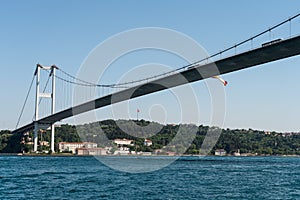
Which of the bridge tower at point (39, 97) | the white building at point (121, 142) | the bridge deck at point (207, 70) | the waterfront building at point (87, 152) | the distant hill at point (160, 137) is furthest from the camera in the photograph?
the white building at point (121, 142)

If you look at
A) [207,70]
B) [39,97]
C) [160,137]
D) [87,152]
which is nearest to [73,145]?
[87,152]

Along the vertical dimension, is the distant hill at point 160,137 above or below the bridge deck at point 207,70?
below

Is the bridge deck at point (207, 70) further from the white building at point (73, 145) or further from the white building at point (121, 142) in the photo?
the white building at point (121, 142)

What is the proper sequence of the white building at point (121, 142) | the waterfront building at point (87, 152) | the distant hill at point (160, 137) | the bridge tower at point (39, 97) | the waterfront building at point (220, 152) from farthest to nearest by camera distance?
the waterfront building at point (220, 152) < the white building at point (121, 142) < the waterfront building at point (87, 152) < the distant hill at point (160, 137) < the bridge tower at point (39, 97)

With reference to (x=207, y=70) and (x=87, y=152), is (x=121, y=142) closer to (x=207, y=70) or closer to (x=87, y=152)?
(x=87, y=152)

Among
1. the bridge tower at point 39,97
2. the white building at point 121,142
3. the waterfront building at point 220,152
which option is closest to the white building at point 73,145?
the white building at point 121,142

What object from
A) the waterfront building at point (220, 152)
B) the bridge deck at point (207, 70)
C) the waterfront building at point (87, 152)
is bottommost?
the waterfront building at point (220, 152)

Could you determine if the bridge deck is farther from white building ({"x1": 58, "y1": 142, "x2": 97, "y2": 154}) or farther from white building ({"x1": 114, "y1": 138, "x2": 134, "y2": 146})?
white building ({"x1": 114, "y1": 138, "x2": 134, "y2": 146})

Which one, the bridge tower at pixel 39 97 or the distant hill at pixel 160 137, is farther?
the distant hill at pixel 160 137

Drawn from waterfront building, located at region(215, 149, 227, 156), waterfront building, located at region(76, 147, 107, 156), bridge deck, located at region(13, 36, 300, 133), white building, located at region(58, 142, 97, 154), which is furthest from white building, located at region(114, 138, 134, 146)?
bridge deck, located at region(13, 36, 300, 133)
